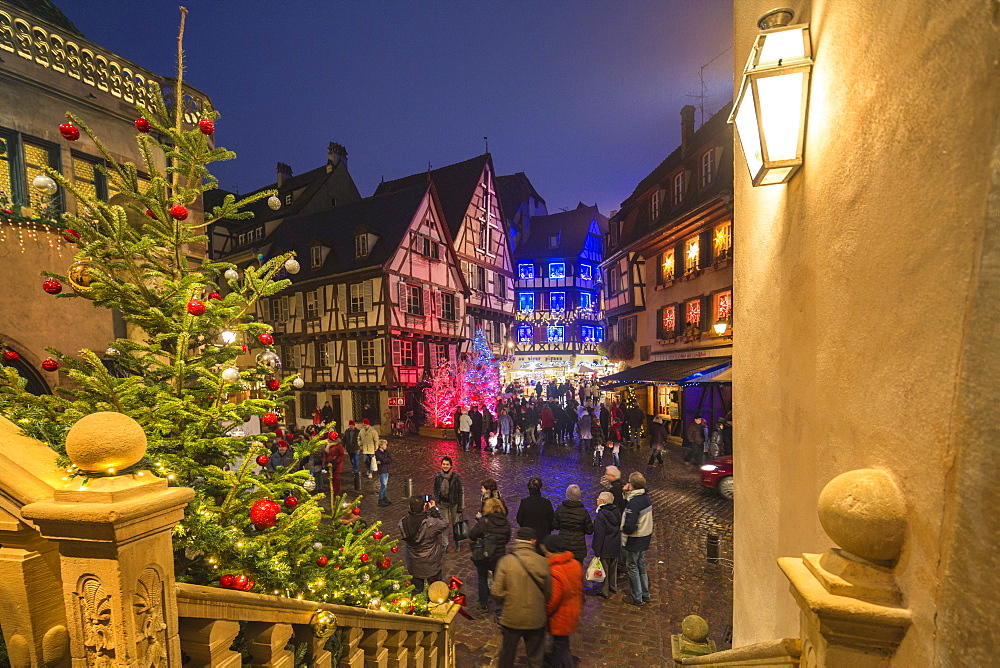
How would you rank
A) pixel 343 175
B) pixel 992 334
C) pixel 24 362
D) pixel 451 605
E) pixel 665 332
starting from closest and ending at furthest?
1. pixel 992 334
2. pixel 451 605
3. pixel 24 362
4. pixel 665 332
5. pixel 343 175

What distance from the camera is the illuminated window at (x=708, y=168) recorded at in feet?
49.1

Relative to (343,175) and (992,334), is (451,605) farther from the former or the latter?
(343,175)

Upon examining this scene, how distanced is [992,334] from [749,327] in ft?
7.69

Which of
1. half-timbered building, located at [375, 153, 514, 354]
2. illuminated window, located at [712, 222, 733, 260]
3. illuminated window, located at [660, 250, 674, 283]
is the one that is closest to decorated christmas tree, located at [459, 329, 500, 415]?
half-timbered building, located at [375, 153, 514, 354]

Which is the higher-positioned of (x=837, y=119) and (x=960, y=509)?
(x=837, y=119)

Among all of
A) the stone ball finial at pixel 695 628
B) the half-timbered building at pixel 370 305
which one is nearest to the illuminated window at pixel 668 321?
the half-timbered building at pixel 370 305

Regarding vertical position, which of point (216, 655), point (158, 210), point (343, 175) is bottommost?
point (216, 655)

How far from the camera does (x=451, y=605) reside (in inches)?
163

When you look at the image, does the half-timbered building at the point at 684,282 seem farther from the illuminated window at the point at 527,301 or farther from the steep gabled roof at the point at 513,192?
the steep gabled roof at the point at 513,192

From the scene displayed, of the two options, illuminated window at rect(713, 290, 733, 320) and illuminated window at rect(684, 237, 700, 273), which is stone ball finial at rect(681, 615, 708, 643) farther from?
illuminated window at rect(684, 237, 700, 273)

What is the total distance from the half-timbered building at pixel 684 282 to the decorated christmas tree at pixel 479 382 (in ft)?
18.3

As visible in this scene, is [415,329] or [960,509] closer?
[960,509]

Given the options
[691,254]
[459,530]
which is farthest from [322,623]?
[691,254]

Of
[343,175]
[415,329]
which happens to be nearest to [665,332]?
[415,329]
